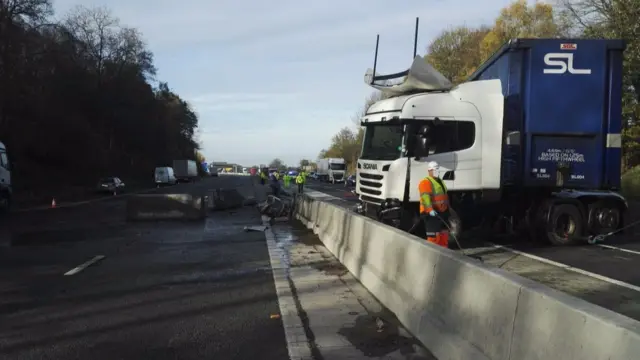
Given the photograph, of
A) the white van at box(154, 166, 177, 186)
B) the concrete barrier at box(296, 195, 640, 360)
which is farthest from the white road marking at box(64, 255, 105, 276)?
the white van at box(154, 166, 177, 186)

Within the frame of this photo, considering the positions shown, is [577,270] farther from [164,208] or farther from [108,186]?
[108,186]

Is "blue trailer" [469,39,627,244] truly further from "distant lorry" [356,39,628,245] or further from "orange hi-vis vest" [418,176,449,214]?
"orange hi-vis vest" [418,176,449,214]

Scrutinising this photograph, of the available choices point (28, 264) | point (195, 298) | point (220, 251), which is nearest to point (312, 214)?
point (220, 251)

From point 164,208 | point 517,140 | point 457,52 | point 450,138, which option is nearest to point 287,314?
point 450,138

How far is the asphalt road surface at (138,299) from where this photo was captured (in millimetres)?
5886

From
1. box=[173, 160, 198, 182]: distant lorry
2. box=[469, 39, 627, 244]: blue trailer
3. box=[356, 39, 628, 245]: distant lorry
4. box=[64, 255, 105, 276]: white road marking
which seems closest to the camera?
box=[64, 255, 105, 276]: white road marking

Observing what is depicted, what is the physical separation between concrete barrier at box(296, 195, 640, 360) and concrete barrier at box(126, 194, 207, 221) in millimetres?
14043

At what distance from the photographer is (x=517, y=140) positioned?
1293 centimetres

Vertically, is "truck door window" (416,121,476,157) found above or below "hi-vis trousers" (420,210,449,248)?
above

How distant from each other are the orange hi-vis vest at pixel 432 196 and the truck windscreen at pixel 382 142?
2590 millimetres

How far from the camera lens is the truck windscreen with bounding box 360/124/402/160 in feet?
41.4

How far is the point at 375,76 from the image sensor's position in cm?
1444

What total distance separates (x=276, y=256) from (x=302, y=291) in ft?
12.2

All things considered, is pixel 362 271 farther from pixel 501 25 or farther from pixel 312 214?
pixel 501 25
